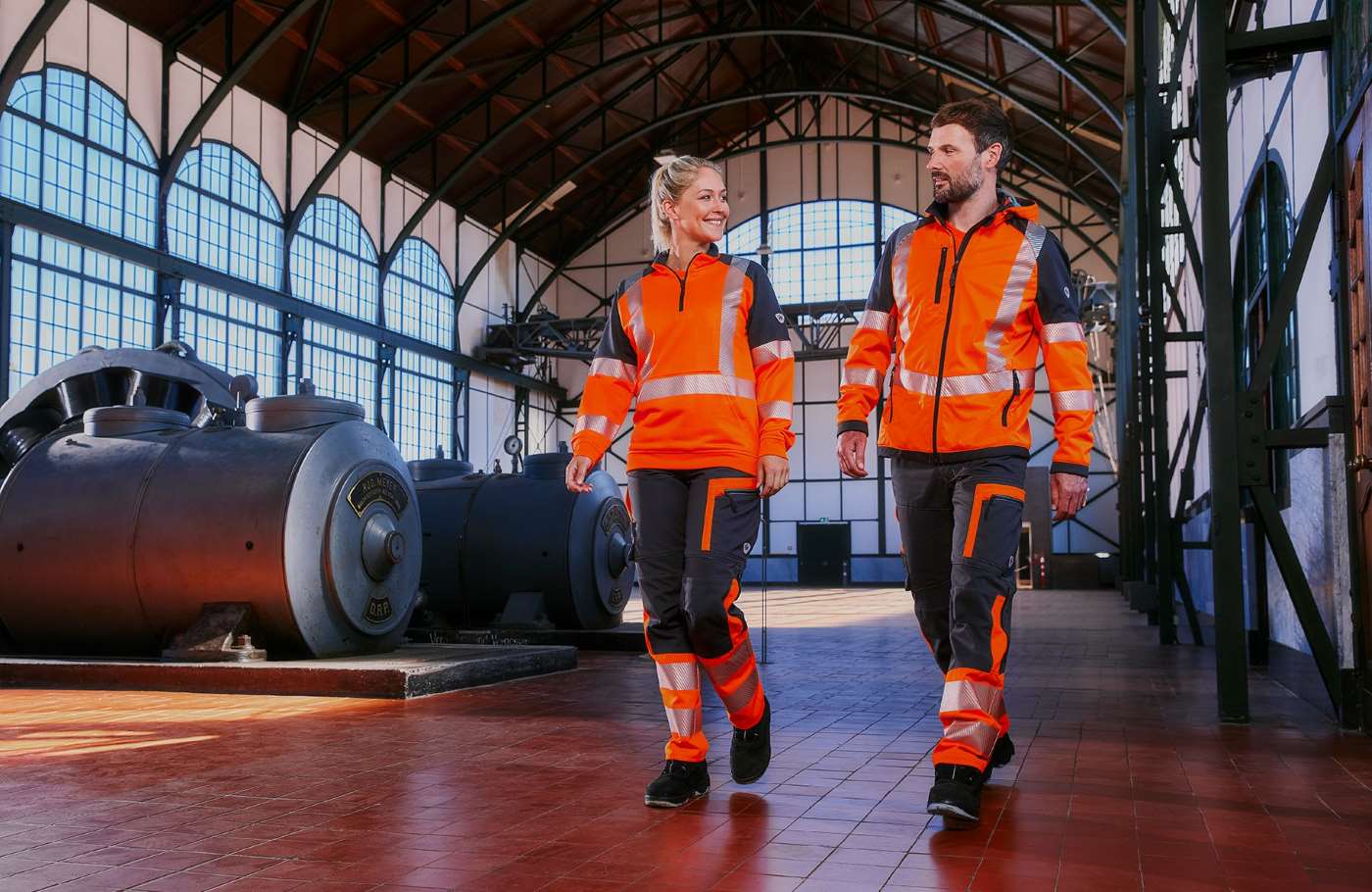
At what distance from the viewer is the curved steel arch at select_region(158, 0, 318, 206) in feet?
65.2

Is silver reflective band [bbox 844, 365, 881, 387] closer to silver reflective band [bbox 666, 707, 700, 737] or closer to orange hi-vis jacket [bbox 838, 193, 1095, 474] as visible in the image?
orange hi-vis jacket [bbox 838, 193, 1095, 474]

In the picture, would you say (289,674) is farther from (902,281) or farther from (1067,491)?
(1067,491)

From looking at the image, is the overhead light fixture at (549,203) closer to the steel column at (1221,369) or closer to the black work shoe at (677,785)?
the steel column at (1221,369)

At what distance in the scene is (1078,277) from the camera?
26.0 meters

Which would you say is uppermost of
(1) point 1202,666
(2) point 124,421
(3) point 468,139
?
(3) point 468,139

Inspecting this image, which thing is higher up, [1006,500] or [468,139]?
[468,139]

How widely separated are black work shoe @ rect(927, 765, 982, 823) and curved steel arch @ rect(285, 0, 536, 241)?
20758 millimetres

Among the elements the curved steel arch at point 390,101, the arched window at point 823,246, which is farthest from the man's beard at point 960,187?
the arched window at point 823,246

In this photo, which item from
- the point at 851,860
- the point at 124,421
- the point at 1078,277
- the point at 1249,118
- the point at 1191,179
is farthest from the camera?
the point at 1078,277

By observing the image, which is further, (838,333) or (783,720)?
(838,333)

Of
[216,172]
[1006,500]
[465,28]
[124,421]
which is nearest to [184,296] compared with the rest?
[216,172]

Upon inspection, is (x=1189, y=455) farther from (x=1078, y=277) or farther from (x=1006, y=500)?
(x=1078, y=277)

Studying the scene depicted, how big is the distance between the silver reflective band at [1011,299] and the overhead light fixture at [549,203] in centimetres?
2656

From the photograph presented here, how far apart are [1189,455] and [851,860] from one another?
9.30 m
